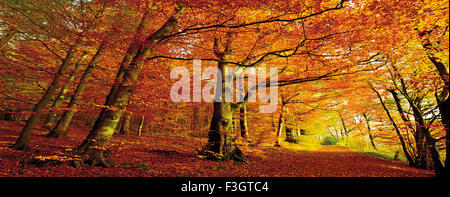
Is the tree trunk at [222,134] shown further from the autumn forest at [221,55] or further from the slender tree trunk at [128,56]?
the slender tree trunk at [128,56]

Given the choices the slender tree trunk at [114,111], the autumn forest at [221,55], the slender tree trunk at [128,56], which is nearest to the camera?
the slender tree trunk at [114,111]

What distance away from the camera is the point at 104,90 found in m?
15.2

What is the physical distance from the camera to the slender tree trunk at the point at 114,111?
5.20 m

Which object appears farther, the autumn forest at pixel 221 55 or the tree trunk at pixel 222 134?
the tree trunk at pixel 222 134

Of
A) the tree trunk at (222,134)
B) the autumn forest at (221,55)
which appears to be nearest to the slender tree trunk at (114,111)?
the autumn forest at (221,55)

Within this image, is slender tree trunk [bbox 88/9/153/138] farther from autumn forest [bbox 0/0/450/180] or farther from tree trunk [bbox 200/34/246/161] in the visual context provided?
tree trunk [bbox 200/34/246/161]

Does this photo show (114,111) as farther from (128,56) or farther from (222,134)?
(222,134)

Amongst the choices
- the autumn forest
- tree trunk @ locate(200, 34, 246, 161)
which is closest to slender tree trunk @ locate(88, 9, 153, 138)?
the autumn forest

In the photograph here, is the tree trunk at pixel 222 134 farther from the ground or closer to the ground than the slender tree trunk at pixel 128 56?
closer to the ground

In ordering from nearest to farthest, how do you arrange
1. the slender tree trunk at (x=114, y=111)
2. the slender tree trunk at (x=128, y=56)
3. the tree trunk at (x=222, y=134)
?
the slender tree trunk at (x=114, y=111) < the slender tree trunk at (x=128, y=56) < the tree trunk at (x=222, y=134)

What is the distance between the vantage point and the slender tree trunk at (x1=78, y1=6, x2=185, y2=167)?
520 centimetres

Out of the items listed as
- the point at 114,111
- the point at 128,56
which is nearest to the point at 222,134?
the point at 114,111

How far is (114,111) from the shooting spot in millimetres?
5496
